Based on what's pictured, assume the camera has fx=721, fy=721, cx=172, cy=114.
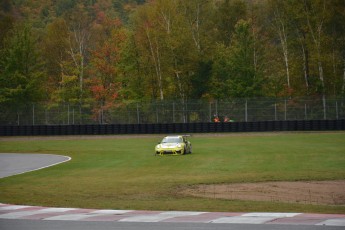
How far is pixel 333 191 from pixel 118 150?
75.7 feet

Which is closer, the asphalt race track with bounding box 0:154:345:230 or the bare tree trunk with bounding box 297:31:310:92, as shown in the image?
the asphalt race track with bounding box 0:154:345:230

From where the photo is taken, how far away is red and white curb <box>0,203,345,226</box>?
1327cm

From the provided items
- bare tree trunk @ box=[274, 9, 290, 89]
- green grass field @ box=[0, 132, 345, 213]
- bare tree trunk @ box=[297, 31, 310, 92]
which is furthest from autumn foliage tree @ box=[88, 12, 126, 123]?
green grass field @ box=[0, 132, 345, 213]

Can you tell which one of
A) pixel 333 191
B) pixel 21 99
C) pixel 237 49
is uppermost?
pixel 237 49

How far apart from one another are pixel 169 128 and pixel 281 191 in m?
41.2

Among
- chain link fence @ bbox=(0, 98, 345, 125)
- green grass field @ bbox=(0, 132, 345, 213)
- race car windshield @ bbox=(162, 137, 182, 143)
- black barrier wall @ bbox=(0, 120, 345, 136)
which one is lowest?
green grass field @ bbox=(0, 132, 345, 213)

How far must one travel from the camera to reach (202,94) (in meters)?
79.8

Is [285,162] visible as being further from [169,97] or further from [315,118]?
[169,97]

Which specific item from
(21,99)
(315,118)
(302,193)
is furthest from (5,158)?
(21,99)

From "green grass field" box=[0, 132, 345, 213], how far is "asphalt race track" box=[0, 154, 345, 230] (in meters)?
1.31

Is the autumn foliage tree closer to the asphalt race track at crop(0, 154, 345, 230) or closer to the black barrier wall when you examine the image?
the black barrier wall

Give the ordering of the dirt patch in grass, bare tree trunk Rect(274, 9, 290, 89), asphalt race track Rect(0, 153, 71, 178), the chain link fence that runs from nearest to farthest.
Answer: the dirt patch in grass
asphalt race track Rect(0, 153, 71, 178)
the chain link fence
bare tree trunk Rect(274, 9, 290, 89)

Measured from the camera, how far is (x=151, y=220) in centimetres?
1388

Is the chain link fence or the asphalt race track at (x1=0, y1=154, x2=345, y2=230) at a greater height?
the chain link fence
